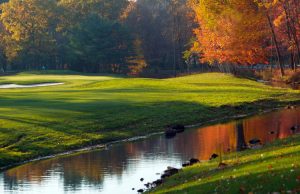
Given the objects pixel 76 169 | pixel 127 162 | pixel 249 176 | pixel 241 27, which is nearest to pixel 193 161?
pixel 127 162

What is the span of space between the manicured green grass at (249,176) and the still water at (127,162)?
338cm

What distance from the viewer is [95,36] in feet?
380

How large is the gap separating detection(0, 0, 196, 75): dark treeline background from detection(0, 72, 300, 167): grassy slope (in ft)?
160

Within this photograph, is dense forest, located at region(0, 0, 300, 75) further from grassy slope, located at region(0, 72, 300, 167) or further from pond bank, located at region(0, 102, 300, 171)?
pond bank, located at region(0, 102, 300, 171)

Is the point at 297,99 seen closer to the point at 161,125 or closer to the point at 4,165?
the point at 161,125

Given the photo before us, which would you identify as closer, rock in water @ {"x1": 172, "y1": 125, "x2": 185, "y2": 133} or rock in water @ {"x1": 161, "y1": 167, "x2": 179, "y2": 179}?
rock in water @ {"x1": 161, "y1": 167, "x2": 179, "y2": 179}

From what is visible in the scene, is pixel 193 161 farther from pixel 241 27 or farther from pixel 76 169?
pixel 241 27

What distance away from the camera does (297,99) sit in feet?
190

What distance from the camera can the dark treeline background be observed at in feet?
384

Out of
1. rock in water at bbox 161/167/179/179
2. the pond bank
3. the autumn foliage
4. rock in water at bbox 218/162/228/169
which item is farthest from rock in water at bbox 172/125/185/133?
the autumn foliage

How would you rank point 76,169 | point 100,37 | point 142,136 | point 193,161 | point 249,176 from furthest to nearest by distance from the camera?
point 100,37, point 142,136, point 76,169, point 193,161, point 249,176

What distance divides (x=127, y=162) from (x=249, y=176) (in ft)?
44.2

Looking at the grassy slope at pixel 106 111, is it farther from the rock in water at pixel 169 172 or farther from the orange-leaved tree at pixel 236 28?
the orange-leaved tree at pixel 236 28

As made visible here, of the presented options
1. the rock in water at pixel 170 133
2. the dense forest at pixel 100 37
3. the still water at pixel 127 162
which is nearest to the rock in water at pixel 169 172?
the still water at pixel 127 162
